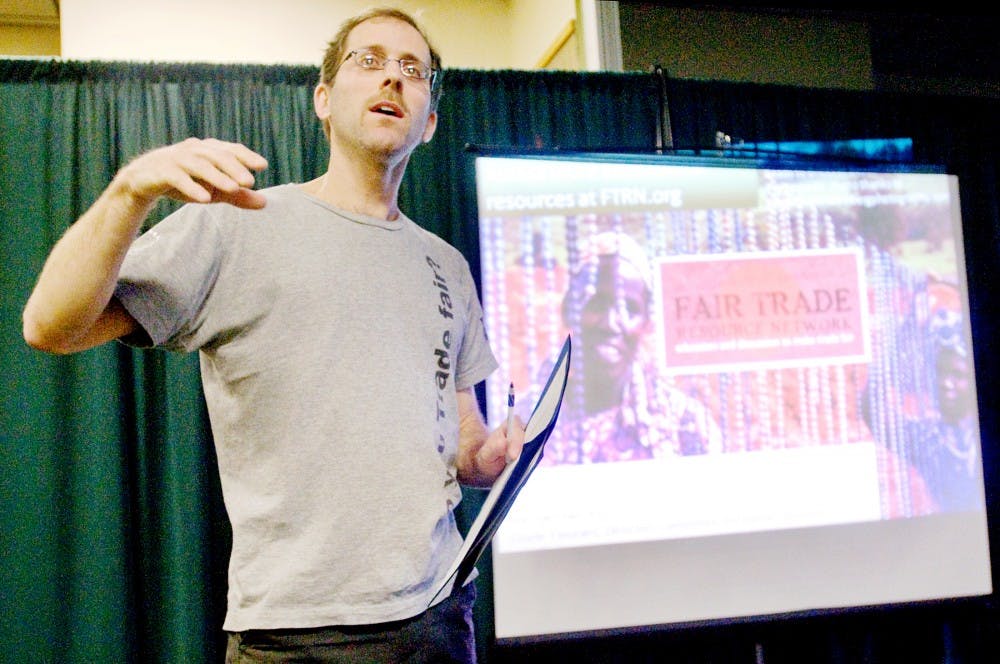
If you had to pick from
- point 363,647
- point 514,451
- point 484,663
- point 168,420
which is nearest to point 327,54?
point 514,451

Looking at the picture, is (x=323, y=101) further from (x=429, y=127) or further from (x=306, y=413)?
(x=306, y=413)

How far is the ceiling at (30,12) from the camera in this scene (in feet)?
10.1

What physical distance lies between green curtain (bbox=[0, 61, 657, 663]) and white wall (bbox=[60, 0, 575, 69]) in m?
0.50

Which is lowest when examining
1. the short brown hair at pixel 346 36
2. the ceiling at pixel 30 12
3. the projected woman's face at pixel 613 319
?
the projected woman's face at pixel 613 319

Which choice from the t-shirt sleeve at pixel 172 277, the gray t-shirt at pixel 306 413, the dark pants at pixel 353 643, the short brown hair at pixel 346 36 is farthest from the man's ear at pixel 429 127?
the dark pants at pixel 353 643

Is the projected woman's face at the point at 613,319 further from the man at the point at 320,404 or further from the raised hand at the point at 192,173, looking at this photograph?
the raised hand at the point at 192,173

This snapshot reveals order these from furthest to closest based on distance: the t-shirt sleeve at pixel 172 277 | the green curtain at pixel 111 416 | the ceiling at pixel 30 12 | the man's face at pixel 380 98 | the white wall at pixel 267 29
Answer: the ceiling at pixel 30 12, the white wall at pixel 267 29, the green curtain at pixel 111 416, the man's face at pixel 380 98, the t-shirt sleeve at pixel 172 277

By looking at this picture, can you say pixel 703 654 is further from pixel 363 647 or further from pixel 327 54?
pixel 327 54

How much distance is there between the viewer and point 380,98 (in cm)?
122

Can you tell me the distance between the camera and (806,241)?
2082 mm

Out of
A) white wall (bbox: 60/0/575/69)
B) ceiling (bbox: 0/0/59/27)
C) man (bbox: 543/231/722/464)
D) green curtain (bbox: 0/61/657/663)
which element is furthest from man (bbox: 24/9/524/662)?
ceiling (bbox: 0/0/59/27)

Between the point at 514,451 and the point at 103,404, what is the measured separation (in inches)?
61.6

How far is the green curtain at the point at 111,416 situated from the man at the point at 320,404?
82 cm

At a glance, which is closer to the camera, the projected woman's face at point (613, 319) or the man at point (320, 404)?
the man at point (320, 404)
